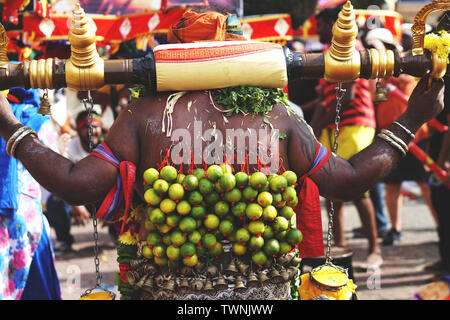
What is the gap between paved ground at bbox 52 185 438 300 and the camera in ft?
16.1

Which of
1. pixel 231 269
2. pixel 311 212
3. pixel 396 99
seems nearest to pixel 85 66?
pixel 231 269

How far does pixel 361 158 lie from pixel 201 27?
91 cm

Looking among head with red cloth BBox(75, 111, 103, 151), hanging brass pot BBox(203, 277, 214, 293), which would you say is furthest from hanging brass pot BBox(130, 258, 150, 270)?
head with red cloth BBox(75, 111, 103, 151)

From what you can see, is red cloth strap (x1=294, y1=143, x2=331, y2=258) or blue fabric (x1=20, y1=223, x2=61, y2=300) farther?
blue fabric (x1=20, y1=223, x2=61, y2=300)

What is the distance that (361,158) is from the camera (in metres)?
2.33

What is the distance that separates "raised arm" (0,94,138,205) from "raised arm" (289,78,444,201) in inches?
27.9

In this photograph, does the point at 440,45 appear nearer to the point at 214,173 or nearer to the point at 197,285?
the point at 214,173

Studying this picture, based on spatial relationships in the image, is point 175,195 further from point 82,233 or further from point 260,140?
point 82,233

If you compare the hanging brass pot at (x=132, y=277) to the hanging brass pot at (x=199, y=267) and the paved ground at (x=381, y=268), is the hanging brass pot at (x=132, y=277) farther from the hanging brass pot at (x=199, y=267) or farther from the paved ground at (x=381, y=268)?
the paved ground at (x=381, y=268)

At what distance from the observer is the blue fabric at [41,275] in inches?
141

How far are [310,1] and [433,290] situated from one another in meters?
9.28

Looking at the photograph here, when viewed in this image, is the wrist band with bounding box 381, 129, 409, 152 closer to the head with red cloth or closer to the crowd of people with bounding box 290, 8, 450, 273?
the crowd of people with bounding box 290, 8, 450, 273

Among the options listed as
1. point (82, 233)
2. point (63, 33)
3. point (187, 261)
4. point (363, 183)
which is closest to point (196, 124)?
point (187, 261)

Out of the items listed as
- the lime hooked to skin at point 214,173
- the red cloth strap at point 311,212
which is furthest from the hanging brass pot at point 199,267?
the red cloth strap at point 311,212
